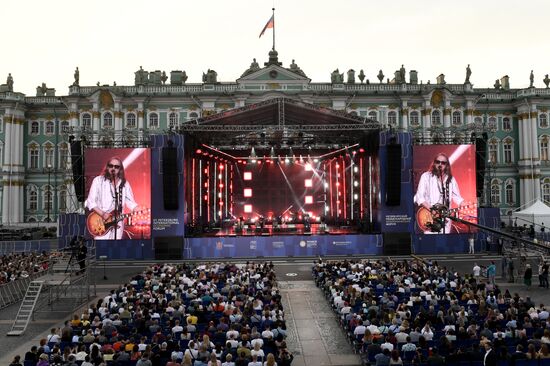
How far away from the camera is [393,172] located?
34781 mm

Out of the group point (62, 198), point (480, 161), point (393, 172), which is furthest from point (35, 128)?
point (480, 161)

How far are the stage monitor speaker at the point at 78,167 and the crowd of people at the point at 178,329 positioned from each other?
17.7 metres

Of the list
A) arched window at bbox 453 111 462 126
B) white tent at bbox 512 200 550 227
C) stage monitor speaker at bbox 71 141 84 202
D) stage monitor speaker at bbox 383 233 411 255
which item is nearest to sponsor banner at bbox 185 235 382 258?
stage monitor speaker at bbox 383 233 411 255

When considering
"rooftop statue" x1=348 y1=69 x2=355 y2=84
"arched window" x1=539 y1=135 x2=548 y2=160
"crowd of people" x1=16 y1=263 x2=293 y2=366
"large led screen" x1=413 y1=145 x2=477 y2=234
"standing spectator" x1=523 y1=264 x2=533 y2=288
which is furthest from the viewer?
"rooftop statue" x1=348 y1=69 x2=355 y2=84

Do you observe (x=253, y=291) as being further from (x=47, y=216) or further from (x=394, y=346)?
(x=47, y=216)

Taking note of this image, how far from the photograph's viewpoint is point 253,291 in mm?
19141

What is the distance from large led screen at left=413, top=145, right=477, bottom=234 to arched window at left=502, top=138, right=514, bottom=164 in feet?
79.6

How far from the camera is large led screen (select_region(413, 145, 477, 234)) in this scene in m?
35.9

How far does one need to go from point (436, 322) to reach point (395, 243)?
21454 millimetres

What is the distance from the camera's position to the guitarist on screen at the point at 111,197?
35562 mm

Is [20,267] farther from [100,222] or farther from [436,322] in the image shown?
[436,322]

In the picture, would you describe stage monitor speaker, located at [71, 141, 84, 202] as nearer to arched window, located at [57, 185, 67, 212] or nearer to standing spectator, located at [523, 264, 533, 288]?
arched window, located at [57, 185, 67, 212]

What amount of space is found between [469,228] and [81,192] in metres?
29.2

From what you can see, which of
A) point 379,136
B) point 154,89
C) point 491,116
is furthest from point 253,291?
point 491,116
